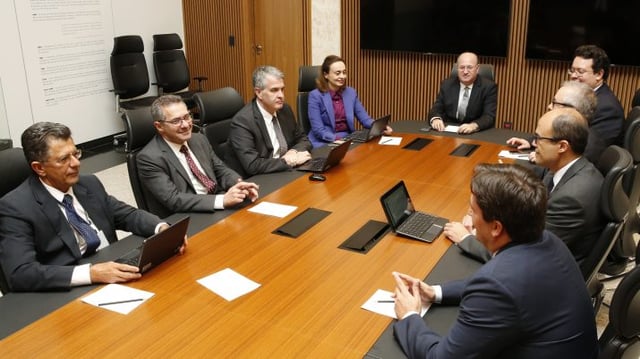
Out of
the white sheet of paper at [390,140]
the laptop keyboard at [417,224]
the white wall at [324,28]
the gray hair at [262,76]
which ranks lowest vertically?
the laptop keyboard at [417,224]

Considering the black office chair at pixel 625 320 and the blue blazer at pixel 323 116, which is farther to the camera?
the blue blazer at pixel 323 116

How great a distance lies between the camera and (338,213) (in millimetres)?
2973

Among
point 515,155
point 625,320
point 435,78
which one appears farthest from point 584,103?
point 435,78

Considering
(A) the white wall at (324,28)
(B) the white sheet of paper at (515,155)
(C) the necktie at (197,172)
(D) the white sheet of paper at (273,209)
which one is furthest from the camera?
(A) the white wall at (324,28)

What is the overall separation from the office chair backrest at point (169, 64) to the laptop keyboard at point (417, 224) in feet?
17.5

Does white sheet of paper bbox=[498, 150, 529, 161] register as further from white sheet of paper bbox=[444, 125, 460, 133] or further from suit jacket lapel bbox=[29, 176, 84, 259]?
suit jacket lapel bbox=[29, 176, 84, 259]

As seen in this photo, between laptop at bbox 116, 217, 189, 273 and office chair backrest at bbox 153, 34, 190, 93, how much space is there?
5.25 metres

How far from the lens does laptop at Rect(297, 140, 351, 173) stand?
3.68 metres

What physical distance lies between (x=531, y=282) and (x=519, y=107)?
5283 millimetres

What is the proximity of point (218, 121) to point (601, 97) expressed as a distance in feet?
9.34

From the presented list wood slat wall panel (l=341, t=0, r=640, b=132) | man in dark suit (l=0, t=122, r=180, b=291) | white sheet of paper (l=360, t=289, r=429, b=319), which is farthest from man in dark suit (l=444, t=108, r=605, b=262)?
wood slat wall panel (l=341, t=0, r=640, b=132)

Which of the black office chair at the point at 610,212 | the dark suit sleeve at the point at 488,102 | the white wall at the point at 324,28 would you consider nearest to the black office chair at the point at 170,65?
the white wall at the point at 324,28

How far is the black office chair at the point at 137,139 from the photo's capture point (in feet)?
10.7

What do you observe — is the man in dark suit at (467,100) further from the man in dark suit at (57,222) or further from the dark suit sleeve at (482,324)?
the dark suit sleeve at (482,324)
